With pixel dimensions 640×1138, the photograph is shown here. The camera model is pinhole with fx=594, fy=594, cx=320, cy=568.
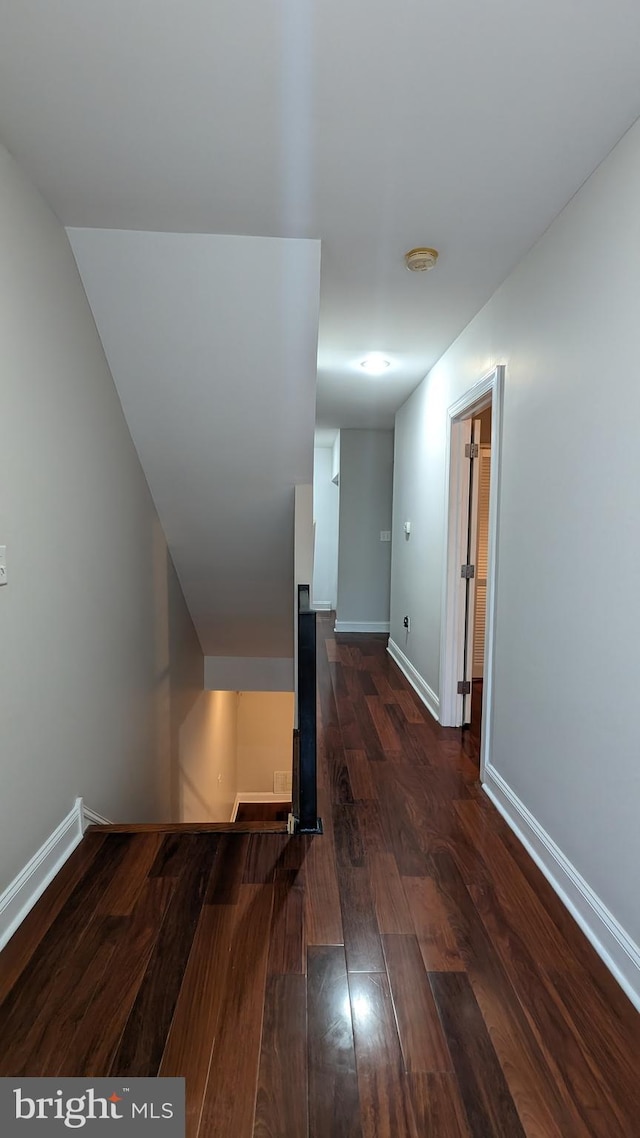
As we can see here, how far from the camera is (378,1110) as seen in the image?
4.11 ft

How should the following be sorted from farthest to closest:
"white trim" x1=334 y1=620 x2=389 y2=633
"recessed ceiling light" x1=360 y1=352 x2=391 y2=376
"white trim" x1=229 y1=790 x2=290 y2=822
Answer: "white trim" x1=229 y1=790 x2=290 y2=822 → "white trim" x1=334 y1=620 x2=389 y2=633 → "recessed ceiling light" x1=360 y1=352 x2=391 y2=376

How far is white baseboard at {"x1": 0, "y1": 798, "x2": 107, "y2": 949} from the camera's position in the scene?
173cm

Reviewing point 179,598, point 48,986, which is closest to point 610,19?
point 48,986

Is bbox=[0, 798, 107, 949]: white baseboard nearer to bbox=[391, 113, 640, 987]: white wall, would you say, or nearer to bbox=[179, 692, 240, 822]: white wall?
bbox=[391, 113, 640, 987]: white wall

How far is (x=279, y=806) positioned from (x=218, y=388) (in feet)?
19.5

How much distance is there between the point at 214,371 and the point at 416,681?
Result: 2736 millimetres

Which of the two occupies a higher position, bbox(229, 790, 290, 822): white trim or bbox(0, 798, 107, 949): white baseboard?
bbox(0, 798, 107, 949): white baseboard

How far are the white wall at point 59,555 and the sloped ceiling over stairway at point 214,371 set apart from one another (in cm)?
14

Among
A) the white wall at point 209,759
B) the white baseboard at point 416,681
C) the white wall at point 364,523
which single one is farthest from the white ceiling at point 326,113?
the white wall at point 364,523

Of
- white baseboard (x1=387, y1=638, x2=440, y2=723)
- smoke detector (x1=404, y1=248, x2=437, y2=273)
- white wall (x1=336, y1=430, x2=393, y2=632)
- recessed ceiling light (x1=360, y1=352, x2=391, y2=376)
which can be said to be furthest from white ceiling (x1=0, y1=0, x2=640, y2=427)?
white wall (x1=336, y1=430, x2=393, y2=632)

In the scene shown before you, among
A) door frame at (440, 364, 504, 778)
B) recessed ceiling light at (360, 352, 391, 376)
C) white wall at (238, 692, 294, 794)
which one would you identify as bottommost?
white wall at (238, 692, 294, 794)

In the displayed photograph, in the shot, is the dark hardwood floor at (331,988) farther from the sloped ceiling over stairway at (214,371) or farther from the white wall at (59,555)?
the sloped ceiling over stairway at (214,371)

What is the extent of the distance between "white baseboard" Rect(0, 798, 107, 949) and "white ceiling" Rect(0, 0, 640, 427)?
2.18 meters

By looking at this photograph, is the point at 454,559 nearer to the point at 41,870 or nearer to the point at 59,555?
the point at 59,555
